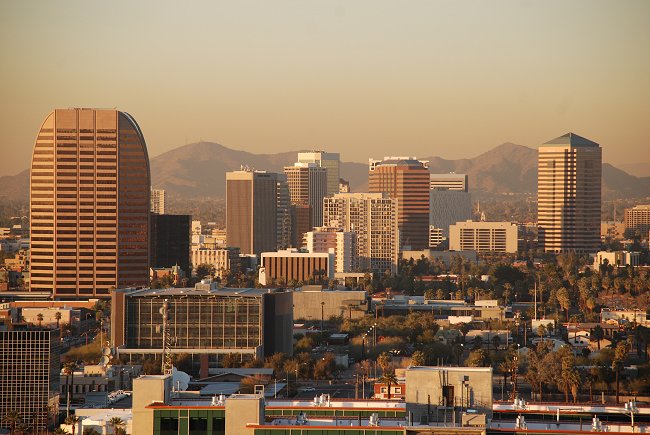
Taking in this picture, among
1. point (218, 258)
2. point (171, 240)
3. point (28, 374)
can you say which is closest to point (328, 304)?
point (171, 240)

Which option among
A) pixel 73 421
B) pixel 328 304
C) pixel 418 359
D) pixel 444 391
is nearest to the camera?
pixel 444 391

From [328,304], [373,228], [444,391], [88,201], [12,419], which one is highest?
[88,201]

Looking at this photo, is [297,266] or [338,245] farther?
[338,245]

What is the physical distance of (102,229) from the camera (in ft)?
441

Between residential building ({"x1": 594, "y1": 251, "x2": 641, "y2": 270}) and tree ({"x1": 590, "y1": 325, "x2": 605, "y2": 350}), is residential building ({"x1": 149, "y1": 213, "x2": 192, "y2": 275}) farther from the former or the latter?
tree ({"x1": 590, "y1": 325, "x2": 605, "y2": 350})

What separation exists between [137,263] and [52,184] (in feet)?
33.0

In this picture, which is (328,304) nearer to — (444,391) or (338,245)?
(338,245)

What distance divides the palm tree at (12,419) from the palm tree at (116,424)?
4764 mm

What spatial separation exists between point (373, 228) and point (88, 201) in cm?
5681

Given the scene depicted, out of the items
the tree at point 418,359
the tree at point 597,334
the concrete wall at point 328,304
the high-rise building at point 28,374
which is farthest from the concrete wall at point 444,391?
the concrete wall at point 328,304

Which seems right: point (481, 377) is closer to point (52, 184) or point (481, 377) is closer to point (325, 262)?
point (52, 184)

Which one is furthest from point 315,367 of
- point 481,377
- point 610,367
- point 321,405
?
point 481,377

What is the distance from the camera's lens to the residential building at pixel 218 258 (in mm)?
174800

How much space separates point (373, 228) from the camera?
18662 cm
